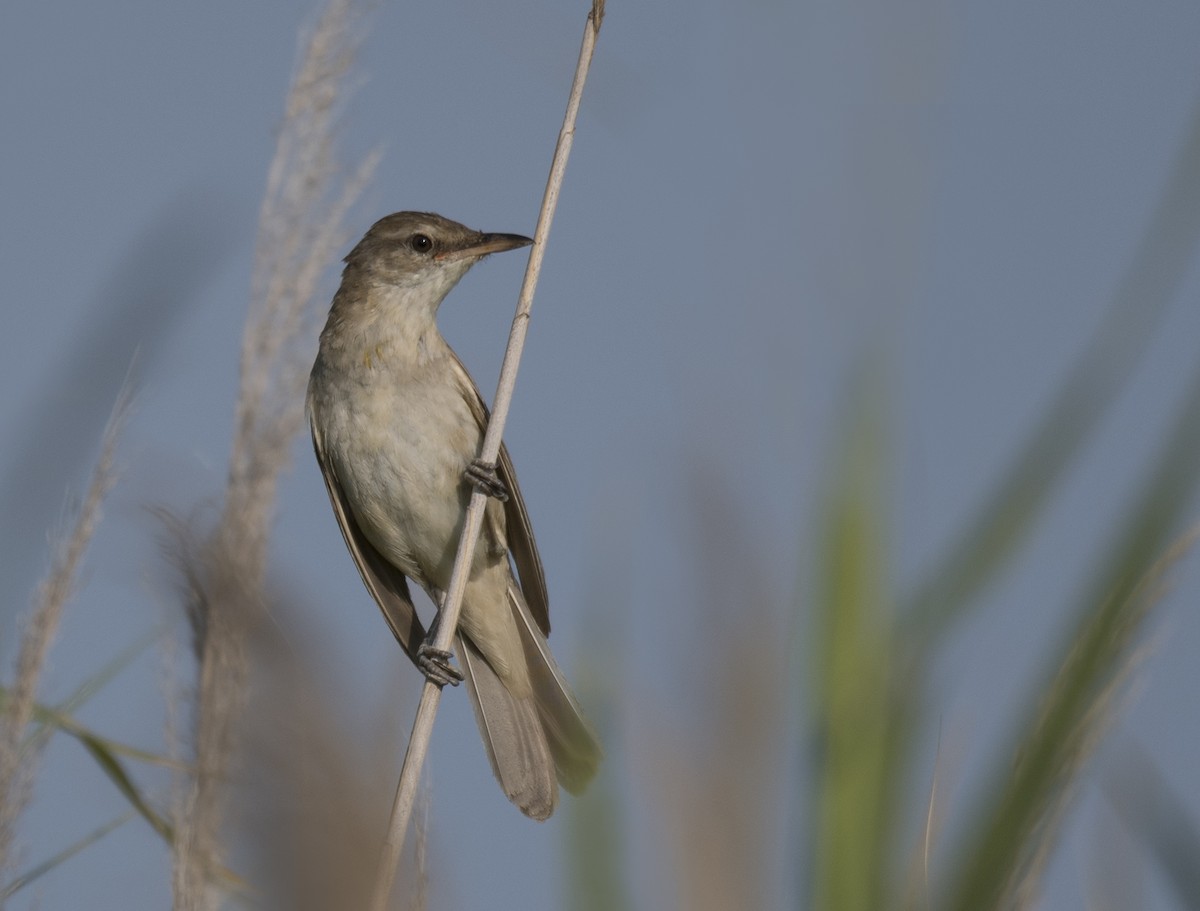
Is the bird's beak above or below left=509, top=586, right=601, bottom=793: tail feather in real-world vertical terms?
above

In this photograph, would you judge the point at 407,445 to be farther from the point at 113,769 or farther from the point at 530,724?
the point at 113,769

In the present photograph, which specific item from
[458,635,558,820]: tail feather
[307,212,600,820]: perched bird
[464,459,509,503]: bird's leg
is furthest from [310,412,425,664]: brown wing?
[464,459,509,503]: bird's leg

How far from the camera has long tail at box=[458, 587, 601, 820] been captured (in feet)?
13.9

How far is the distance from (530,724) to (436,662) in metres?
1.50

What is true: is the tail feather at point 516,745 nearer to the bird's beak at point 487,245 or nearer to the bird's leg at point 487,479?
the bird's leg at point 487,479

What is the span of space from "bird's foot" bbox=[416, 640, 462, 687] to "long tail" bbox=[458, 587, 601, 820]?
0.31m

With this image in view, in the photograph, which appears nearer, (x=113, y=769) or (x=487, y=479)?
(x=113, y=769)

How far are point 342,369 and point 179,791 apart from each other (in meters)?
3.52

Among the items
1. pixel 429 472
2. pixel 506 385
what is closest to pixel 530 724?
pixel 429 472

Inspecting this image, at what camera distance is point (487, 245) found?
4523 millimetres

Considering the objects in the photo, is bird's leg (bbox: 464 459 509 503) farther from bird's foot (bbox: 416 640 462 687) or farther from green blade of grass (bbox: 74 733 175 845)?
green blade of grass (bbox: 74 733 175 845)

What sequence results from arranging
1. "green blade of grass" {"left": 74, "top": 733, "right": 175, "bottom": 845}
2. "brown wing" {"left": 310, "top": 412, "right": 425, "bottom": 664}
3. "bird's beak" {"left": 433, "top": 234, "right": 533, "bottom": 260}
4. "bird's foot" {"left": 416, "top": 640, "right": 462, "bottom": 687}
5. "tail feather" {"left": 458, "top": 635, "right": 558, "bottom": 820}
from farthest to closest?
"brown wing" {"left": 310, "top": 412, "right": 425, "bottom": 664} < "bird's beak" {"left": 433, "top": 234, "right": 533, "bottom": 260} < "tail feather" {"left": 458, "top": 635, "right": 558, "bottom": 820} < "bird's foot" {"left": 416, "top": 640, "right": 462, "bottom": 687} < "green blade of grass" {"left": 74, "top": 733, "right": 175, "bottom": 845}

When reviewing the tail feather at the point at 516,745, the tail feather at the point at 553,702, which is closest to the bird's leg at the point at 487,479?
the tail feather at the point at 553,702

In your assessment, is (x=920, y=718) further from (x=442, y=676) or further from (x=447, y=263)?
(x=447, y=263)
